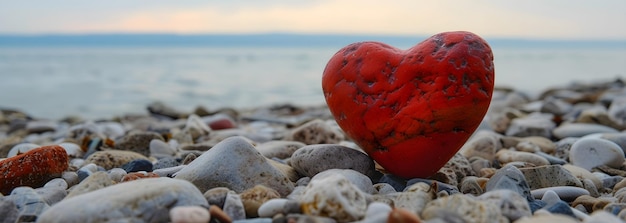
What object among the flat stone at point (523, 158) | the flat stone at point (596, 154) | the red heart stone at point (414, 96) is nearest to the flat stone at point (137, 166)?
the red heart stone at point (414, 96)

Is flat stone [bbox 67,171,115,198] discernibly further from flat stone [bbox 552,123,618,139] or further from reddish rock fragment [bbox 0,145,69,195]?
flat stone [bbox 552,123,618,139]

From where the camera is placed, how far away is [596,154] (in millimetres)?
3539

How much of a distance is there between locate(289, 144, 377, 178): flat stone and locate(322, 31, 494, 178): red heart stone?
0.10m

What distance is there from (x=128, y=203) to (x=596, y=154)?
9.08 ft

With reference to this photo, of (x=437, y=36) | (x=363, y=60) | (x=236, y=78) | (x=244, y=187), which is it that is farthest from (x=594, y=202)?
(x=236, y=78)

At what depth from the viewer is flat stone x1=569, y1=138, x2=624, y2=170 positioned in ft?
11.5

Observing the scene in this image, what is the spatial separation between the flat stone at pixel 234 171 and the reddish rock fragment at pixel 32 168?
763 millimetres

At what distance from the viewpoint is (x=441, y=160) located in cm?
277

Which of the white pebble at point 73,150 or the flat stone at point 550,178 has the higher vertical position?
the flat stone at point 550,178

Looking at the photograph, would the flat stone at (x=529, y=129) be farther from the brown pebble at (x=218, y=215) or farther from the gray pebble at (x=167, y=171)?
the brown pebble at (x=218, y=215)

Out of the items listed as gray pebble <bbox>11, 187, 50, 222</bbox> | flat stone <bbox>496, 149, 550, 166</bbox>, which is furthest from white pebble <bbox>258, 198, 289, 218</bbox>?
flat stone <bbox>496, 149, 550, 166</bbox>

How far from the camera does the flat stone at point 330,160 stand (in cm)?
285

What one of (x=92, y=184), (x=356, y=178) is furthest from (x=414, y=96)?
(x=92, y=184)

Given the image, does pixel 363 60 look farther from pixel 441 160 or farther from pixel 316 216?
pixel 316 216
